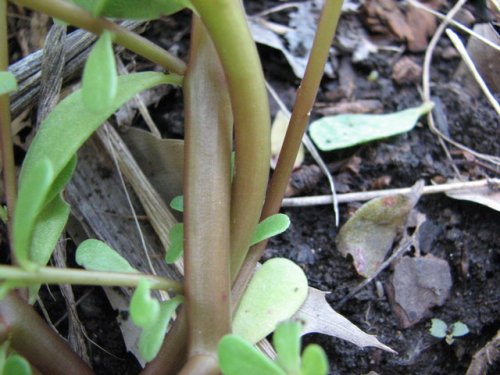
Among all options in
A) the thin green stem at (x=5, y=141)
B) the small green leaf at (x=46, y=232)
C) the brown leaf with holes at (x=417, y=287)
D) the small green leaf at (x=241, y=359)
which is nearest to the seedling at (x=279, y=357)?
the small green leaf at (x=241, y=359)

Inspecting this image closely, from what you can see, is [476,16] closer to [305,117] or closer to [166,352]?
[305,117]

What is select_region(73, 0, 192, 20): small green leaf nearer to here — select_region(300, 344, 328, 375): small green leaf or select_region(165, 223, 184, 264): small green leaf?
select_region(165, 223, 184, 264): small green leaf

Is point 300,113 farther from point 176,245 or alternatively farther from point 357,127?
point 357,127

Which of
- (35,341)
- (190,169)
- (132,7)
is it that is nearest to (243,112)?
(190,169)

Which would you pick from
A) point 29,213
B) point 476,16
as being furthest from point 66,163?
point 476,16

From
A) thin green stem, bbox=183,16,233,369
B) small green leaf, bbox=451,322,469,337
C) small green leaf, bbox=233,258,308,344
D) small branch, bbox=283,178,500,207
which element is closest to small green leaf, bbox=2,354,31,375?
thin green stem, bbox=183,16,233,369

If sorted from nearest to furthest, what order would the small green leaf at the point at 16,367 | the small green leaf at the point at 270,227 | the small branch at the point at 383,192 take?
1. the small green leaf at the point at 16,367
2. the small green leaf at the point at 270,227
3. the small branch at the point at 383,192

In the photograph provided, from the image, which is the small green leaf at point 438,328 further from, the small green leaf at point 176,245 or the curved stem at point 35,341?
the curved stem at point 35,341
